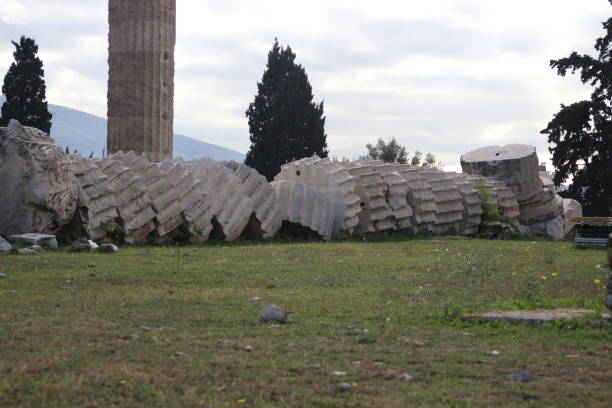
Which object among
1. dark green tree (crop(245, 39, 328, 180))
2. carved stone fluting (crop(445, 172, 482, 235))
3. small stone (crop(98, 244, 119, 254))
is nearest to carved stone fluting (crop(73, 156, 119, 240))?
small stone (crop(98, 244, 119, 254))

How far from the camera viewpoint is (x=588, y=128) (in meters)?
25.1

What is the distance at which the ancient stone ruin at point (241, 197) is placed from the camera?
474 inches

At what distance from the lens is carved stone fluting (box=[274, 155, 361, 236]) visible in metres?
15.8

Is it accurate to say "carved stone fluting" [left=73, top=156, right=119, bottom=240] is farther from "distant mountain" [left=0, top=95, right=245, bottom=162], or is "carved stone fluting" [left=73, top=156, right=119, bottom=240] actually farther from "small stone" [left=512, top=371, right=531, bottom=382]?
"distant mountain" [left=0, top=95, right=245, bottom=162]

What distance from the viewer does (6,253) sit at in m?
10.6

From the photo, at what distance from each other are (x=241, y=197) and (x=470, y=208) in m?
6.10

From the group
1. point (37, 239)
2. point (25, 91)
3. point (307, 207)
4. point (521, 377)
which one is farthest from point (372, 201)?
point (25, 91)

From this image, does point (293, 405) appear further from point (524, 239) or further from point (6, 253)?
point (524, 239)

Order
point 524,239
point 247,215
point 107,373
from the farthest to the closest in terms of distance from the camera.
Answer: point 524,239 < point 247,215 < point 107,373

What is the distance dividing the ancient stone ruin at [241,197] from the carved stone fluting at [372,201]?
19 millimetres

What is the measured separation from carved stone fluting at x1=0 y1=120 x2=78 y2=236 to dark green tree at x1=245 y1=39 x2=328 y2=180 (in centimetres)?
2691

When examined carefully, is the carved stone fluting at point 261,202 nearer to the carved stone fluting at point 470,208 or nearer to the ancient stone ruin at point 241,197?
the ancient stone ruin at point 241,197

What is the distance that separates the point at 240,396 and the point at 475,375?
4.10 feet

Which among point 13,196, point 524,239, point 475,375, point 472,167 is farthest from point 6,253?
point 472,167
